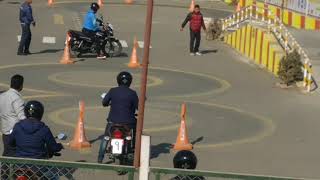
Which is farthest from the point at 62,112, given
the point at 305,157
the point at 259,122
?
the point at 305,157

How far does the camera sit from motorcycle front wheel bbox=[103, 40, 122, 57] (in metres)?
26.1

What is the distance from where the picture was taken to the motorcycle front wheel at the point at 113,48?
26.1 m

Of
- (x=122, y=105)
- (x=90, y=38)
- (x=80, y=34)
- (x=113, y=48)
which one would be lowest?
(x=122, y=105)

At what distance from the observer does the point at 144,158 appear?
7391 millimetres

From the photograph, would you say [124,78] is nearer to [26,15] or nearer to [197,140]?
[197,140]

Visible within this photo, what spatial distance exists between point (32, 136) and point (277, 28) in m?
18.7

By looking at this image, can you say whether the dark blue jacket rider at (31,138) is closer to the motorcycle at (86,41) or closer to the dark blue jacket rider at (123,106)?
the dark blue jacket rider at (123,106)

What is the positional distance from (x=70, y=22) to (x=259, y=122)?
19251mm

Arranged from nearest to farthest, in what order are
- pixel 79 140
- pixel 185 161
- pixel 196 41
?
1. pixel 185 161
2. pixel 79 140
3. pixel 196 41

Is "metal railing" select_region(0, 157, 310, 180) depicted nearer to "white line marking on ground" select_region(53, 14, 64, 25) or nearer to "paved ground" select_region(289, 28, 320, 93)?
"paved ground" select_region(289, 28, 320, 93)

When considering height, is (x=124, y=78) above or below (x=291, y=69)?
above

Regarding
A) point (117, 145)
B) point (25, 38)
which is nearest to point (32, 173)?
point (117, 145)

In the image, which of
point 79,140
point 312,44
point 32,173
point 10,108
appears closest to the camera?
point 32,173

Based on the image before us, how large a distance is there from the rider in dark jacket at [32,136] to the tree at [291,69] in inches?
525
